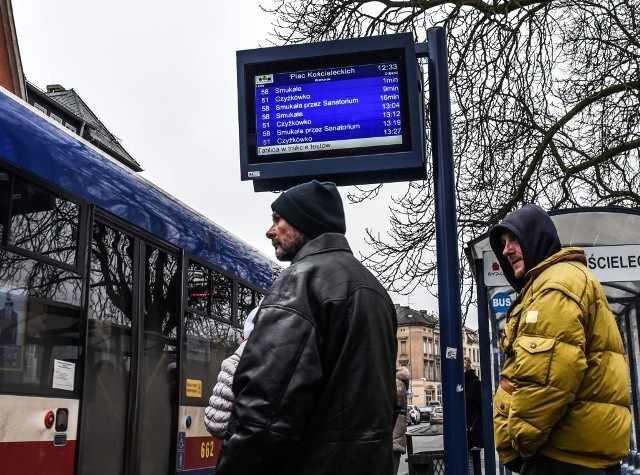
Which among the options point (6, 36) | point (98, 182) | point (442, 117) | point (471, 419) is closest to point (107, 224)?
point (98, 182)

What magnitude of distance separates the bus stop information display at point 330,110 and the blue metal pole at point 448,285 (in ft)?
0.99

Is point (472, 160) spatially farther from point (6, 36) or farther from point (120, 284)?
point (6, 36)

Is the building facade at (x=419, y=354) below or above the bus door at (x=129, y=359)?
above

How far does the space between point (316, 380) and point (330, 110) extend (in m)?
3.77

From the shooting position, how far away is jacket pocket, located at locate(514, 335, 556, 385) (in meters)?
3.13

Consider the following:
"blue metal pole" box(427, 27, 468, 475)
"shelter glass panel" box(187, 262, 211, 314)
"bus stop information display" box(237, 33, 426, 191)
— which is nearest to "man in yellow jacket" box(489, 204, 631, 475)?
"blue metal pole" box(427, 27, 468, 475)

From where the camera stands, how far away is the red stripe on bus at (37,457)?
4.42 m

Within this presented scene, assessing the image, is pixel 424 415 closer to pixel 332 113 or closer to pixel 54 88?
pixel 54 88

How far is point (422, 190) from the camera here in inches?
473

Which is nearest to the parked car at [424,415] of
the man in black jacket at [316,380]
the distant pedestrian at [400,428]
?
the distant pedestrian at [400,428]

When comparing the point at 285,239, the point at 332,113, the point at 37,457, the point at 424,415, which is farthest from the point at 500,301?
the point at 424,415

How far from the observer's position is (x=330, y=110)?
5938mm

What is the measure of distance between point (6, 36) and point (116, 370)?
88.3 feet

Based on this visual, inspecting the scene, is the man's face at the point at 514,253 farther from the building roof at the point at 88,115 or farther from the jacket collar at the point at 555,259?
the building roof at the point at 88,115
